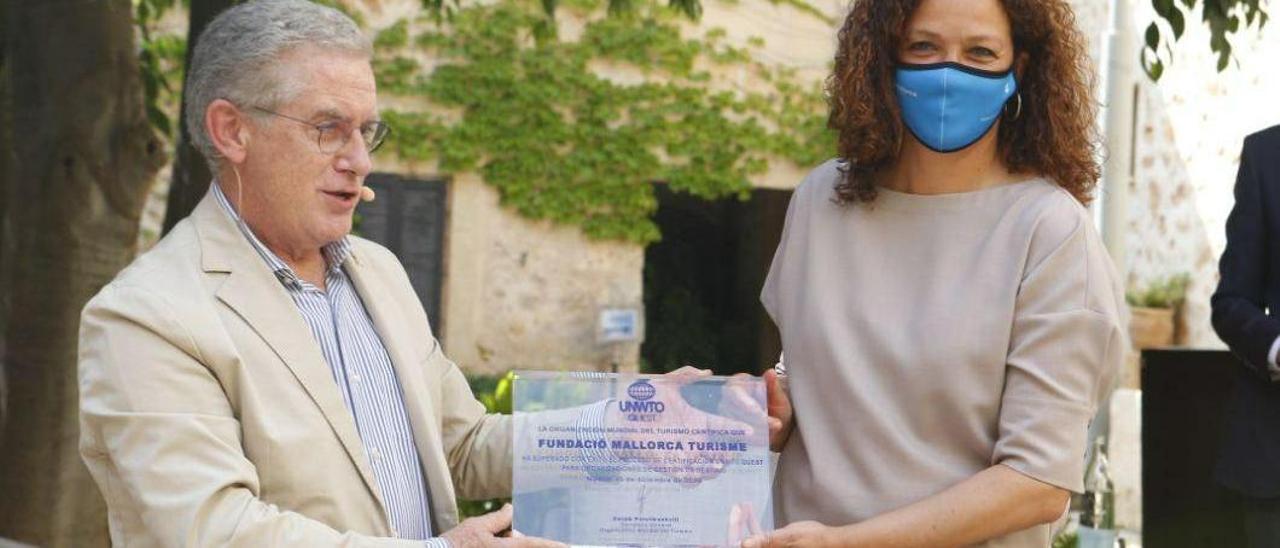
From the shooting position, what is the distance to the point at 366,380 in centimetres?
255

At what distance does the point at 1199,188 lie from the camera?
9.95 m

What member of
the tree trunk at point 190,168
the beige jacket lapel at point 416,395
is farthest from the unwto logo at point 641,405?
the tree trunk at point 190,168

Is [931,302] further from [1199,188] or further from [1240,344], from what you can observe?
[1199,188]

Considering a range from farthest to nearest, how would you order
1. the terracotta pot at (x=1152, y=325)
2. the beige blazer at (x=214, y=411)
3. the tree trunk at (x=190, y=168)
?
the terracotta pot at (x=1152, y=325) < the tree trunk at (x=190, y=168) < the beige blazer at (x=214, y=411)

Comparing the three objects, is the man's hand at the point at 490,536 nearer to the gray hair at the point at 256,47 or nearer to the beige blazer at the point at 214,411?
the beige blazer at the point at 214,411

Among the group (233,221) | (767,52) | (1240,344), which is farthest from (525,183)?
(233,221)

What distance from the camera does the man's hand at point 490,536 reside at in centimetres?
230

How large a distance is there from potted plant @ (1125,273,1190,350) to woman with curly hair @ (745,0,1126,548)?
816cm

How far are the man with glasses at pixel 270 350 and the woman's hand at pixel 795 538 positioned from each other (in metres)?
0.35

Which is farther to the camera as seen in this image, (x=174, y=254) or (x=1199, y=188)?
(x=1199, y=188)

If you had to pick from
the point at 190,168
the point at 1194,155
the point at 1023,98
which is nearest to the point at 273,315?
the point at 1023,98

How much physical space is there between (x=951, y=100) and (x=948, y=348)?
398 mm

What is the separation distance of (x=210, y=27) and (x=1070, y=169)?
4.73 feet

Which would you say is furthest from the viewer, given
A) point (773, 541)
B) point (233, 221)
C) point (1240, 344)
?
point (1240, 344)
